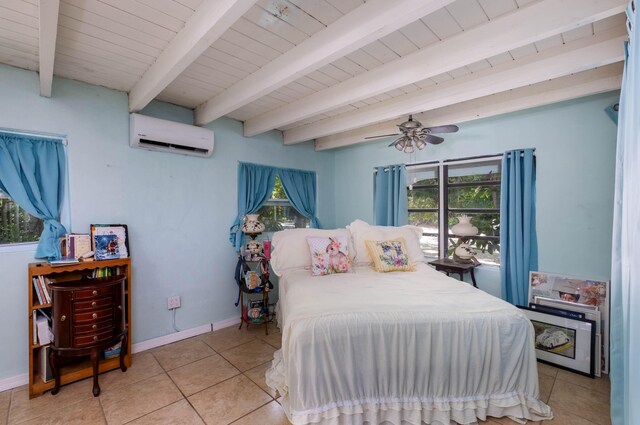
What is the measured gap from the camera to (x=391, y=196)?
394 cm

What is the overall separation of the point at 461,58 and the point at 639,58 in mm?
865

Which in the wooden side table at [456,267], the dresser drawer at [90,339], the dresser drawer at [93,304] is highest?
the wooden side table at [456,267]

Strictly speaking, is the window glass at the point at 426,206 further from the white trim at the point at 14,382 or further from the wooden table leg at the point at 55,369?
the white trim at the point at 14,382

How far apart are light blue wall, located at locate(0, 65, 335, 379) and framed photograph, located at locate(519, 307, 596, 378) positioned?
10.7 ft

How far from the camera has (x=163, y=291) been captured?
114 inches

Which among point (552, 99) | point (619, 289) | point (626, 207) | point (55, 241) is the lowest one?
point (619, 289)

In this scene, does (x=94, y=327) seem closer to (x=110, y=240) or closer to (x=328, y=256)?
(x=110, y=240)

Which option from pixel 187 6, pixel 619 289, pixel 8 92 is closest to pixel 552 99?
pixel 619 289

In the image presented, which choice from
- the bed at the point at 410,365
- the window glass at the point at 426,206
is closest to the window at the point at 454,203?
the window glass at the point at 426,206

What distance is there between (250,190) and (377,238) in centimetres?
172

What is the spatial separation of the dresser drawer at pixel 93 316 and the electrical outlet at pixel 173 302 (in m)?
0.71

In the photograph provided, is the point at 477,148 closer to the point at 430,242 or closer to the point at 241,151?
the point at 430,242

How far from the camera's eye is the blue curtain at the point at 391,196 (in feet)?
12.7

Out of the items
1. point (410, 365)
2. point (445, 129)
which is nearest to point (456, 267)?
point (445, 129)
